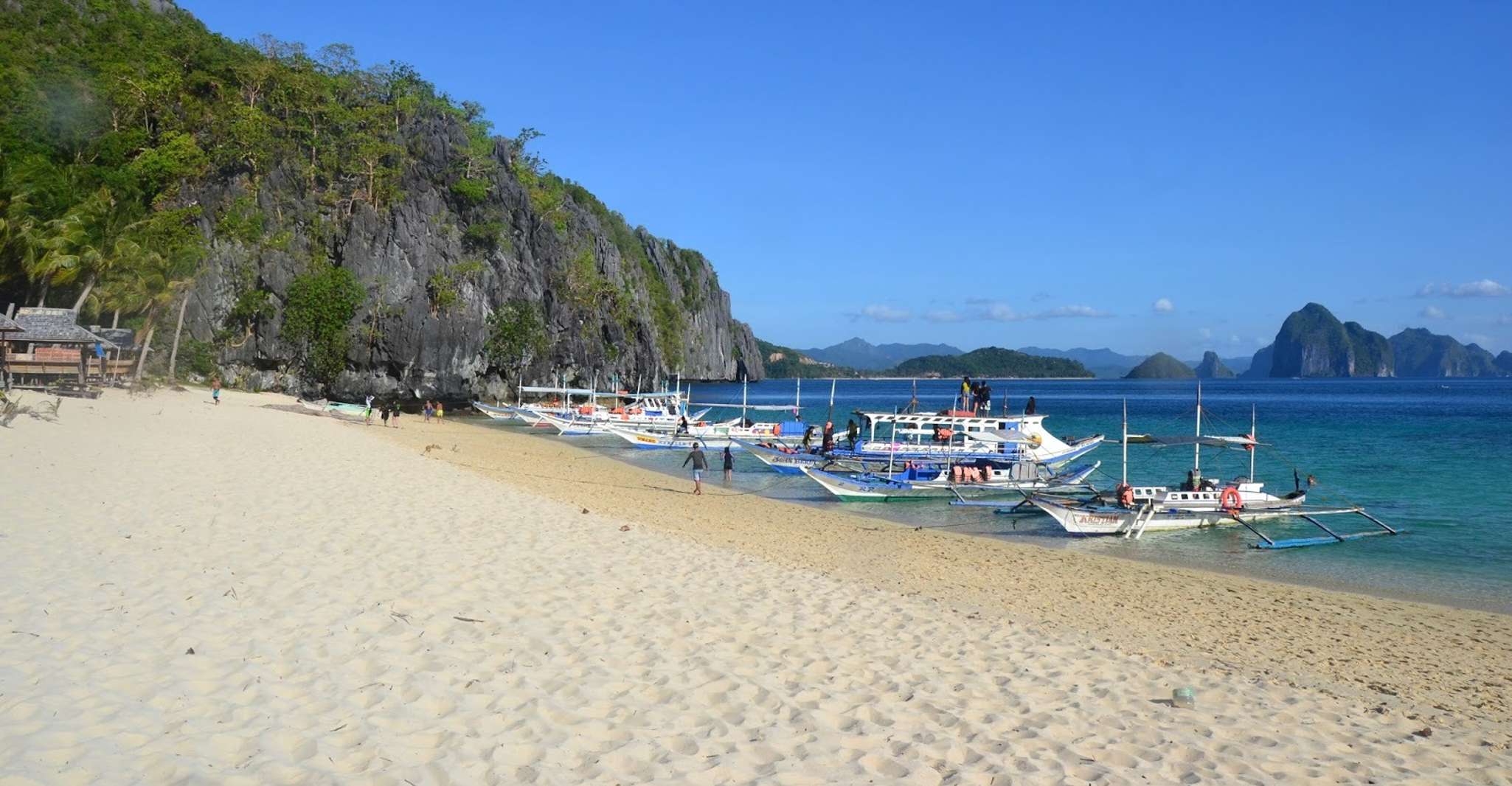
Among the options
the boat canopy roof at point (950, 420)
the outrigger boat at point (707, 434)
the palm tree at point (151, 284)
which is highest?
the palm tree at point (151, 284)

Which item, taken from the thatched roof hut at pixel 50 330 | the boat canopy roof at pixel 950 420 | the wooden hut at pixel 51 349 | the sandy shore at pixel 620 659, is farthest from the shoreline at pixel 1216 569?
the wooden hut at pixel 51 349

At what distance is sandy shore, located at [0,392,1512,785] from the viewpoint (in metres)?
6.02

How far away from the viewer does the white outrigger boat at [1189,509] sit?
22297 mm

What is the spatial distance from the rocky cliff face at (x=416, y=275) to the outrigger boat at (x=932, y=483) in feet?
148

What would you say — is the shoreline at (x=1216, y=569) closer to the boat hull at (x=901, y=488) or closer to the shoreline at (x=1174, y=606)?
the shoreline at (x=1174, y=606)

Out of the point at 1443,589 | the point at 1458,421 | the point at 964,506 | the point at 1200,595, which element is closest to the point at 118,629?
the point at 1200,595

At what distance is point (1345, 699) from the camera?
8914 mm

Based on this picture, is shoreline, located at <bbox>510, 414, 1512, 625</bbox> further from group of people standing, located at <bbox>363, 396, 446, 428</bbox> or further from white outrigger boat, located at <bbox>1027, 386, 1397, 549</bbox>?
group of people standing, located at <bbox>363, 396, 446, 428</bbox>

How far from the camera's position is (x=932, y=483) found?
28.1 m

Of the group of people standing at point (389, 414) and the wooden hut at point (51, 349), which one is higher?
the wooden hut at point (51, 349)

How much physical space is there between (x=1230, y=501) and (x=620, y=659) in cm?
2038

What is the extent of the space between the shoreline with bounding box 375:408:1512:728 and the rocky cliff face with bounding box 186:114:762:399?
44.9 metres

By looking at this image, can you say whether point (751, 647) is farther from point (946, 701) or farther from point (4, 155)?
point (4, 155)

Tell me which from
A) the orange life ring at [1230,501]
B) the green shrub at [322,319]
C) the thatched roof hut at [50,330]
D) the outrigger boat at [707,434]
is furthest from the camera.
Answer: the green shrub at [322,319]
